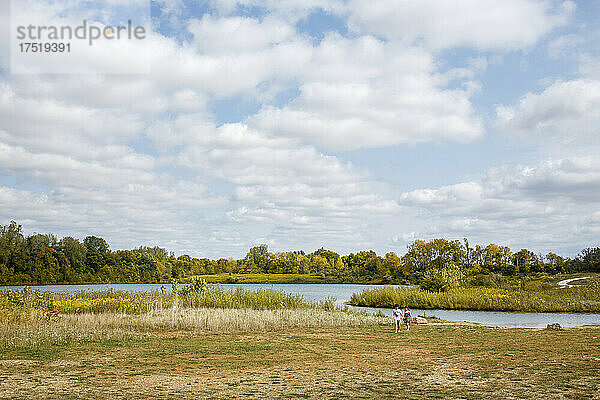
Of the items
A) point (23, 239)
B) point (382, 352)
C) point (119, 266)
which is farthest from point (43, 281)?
point (382, 352)

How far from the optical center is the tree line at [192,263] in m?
75.1

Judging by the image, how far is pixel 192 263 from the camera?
4491 inches

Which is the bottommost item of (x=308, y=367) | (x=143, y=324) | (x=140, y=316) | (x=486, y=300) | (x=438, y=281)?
(x=486, y=300)

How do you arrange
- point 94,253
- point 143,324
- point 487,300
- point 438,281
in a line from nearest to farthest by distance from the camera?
1. point 143,324
2. point 487,300
3. point 438,281
4. point 94,253

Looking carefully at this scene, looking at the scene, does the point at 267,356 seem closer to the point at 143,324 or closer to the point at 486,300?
the point at 143,324

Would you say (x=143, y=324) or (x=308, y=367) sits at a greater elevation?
(x=143, y=324)

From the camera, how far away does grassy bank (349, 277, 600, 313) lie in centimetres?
3609

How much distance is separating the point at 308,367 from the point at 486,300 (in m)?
28.5

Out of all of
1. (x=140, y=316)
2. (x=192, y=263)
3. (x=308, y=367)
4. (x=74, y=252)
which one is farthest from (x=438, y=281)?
(x=192, y=263)

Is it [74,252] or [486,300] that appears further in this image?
[74,252]

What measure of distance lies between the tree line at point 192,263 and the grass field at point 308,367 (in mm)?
44572

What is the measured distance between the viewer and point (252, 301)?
92.2 feet

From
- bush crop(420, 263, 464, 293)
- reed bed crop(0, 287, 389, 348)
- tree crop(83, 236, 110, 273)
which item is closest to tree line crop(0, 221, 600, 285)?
tree crop(83, 236, 110, 273)

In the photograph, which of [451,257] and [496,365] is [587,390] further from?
[451,257]
